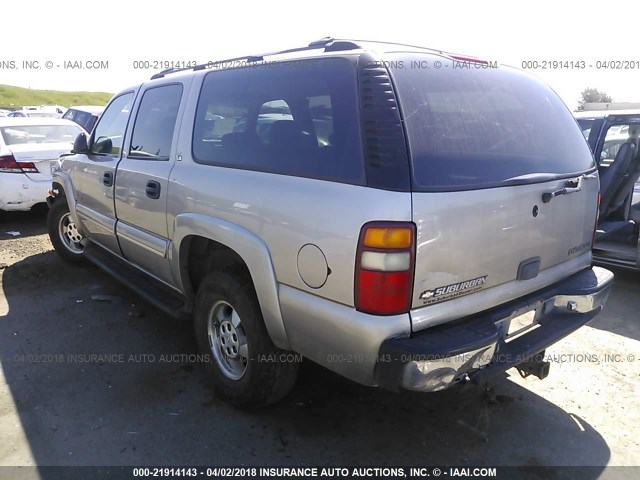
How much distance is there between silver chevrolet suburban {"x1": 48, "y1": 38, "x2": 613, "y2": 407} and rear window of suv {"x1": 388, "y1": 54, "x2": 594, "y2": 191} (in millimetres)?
11

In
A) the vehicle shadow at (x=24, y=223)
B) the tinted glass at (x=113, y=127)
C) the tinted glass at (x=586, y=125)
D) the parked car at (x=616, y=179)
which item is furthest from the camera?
the vehicle shadow at (x=24, y=223)

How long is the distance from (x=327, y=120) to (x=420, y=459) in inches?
72.4

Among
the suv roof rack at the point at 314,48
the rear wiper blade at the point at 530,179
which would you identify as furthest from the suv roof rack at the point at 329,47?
the rear wiper blade at the point at 530,179

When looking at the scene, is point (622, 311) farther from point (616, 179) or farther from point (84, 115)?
point (84, 115)

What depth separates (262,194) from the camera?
8.36ft

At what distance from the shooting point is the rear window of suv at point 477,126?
7.32 ft

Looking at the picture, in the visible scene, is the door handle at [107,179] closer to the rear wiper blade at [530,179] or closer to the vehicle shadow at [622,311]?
the rear wiper blade at [530,179]

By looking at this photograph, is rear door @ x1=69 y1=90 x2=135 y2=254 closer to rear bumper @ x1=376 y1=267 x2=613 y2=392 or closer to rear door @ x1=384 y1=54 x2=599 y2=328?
rear door @ x1=384 y1=54 x2=599 y2=328

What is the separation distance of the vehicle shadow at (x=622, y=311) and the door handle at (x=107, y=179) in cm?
431

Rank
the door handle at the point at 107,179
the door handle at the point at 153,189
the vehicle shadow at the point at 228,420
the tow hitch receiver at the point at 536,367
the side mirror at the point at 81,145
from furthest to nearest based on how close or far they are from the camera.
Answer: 1. the side mirror at the point at 81,145
2. the door handle at the point at 107,179
3. the door handle at the point at 153,189
4. the tow hitch receiver at the point at 536,367
5. the vehicle shadow at the point at 228,420

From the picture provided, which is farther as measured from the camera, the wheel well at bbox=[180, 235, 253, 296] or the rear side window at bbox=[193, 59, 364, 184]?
the wheel well at bbox=[180, 235, 253, 296]

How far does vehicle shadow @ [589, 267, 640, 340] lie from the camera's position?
166 inches

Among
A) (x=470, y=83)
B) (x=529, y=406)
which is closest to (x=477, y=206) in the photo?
(x=470, y=83)

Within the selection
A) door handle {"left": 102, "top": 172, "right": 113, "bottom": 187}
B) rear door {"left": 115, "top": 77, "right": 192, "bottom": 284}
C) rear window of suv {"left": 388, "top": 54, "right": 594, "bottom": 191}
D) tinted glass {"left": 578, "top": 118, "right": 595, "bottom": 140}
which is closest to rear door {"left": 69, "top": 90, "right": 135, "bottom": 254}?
door handle {"left": 102, "top": 172, "right": 113, "bottom": 187}
